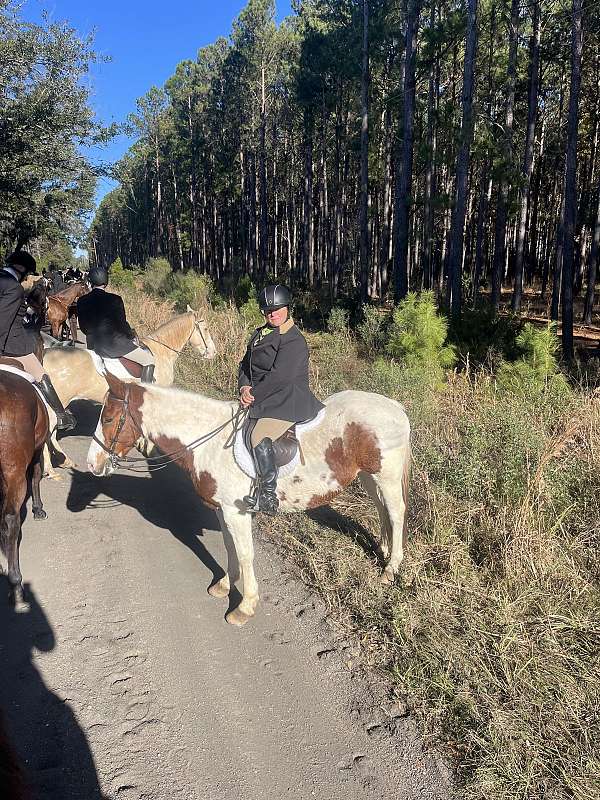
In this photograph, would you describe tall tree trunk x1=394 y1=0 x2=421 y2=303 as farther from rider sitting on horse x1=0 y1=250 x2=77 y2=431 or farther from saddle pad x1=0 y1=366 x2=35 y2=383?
saddle pad x1=0 y1=366 x2=35 y2=383

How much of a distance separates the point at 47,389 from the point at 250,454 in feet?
10.3

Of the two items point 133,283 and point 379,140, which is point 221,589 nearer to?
point 379,140

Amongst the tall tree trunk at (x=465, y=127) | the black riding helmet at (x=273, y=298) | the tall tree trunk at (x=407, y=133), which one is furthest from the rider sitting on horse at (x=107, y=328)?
the tall tree trunk at (x=407, y=133)

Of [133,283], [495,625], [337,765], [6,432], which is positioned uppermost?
[133,283]

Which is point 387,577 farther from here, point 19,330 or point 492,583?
point 19,330

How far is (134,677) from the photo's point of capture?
347cm

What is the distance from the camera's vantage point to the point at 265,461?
13.4ft

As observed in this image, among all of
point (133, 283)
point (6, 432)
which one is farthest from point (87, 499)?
point (133, 283)

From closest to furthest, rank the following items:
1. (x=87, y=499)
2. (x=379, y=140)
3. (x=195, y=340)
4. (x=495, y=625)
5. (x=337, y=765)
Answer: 1. (x=337, y=765)
2. (x=495, y=625)
3. (x=87, y=499)
4. (x=195, y=340)
5. (x=379, y=140)

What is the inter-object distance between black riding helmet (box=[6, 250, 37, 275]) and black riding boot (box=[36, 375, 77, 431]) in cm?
143

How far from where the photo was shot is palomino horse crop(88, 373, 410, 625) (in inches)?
166

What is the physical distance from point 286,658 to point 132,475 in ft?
14.8

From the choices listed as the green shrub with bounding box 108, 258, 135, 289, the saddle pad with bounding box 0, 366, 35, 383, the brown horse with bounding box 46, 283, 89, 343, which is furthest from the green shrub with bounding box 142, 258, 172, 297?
the saddle pad with bounding box 0, 366, 35, 383

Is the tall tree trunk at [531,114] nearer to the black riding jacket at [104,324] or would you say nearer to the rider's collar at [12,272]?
the black riding jacket at [104,324]
